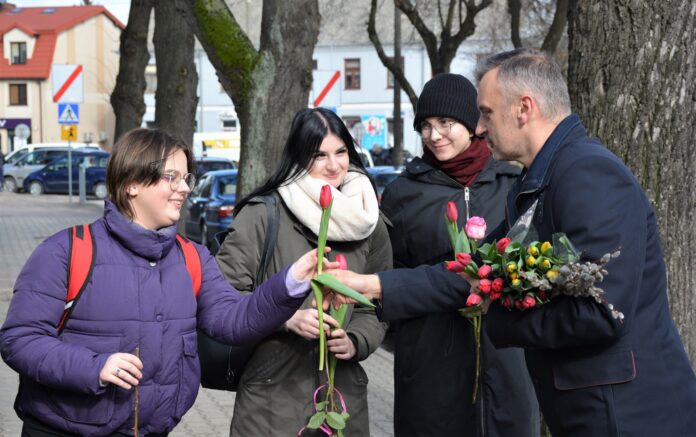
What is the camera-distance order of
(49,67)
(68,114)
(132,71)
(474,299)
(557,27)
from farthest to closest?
1. (49,67)
2. (68,114)
3. (557,27)
4. (132,71)
5. (474,299)

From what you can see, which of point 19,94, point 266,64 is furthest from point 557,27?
point 19,94

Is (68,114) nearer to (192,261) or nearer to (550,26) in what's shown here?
(550,26)

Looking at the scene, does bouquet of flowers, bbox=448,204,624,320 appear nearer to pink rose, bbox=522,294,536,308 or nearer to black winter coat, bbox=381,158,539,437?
pink rose, bbox=522,294,536,308

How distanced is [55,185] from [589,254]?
1544 inches

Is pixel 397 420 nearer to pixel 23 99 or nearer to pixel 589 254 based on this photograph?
pixel 589 254

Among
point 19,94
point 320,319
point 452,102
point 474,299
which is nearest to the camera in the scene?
point 474,299

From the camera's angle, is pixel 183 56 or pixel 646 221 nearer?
pixel 646 221

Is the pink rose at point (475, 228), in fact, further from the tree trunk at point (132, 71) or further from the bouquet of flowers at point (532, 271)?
the tree trunk at point (132, 71)

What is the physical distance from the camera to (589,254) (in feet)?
10.0

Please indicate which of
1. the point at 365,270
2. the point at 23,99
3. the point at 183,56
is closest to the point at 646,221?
the point at 365,270

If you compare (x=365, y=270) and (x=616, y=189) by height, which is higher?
(x=616, y=189)

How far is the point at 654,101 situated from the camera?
5043 mm

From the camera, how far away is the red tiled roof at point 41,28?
67562mm

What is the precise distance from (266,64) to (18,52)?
207ft
